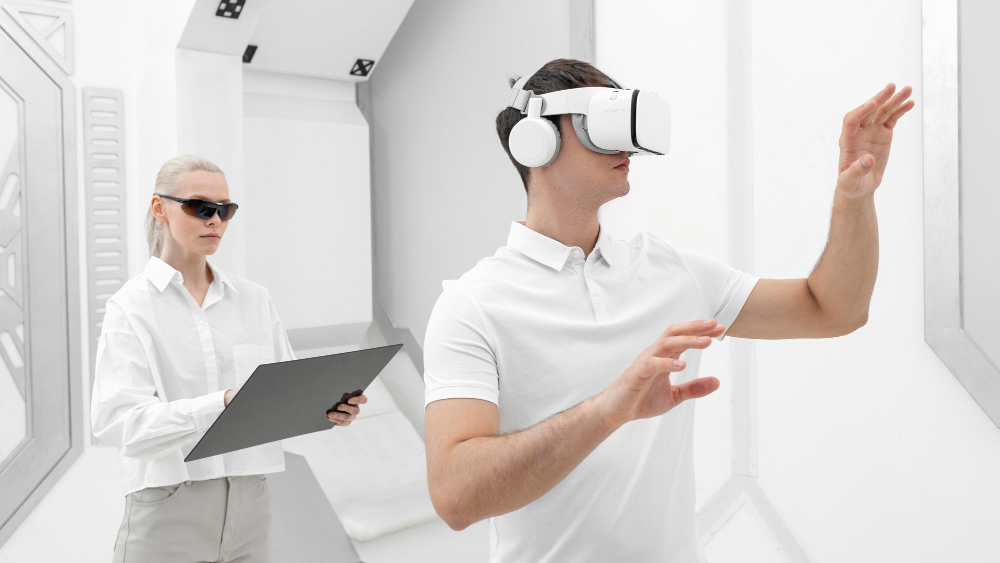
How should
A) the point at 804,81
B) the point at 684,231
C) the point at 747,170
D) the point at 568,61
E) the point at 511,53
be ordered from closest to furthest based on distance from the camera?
the point at 568,61 → the point at 804,81 → the point at 747,170 → the point at 684,231 → the point at 511,53

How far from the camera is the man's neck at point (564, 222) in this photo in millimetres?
1251

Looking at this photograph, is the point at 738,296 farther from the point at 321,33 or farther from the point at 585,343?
the point at 321,33

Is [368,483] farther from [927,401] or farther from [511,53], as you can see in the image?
[927,401]

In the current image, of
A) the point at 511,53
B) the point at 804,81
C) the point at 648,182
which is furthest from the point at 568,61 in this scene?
the point at 511,53

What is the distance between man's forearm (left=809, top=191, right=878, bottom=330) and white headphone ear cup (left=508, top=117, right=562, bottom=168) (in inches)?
19.3

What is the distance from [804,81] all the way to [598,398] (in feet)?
5.44

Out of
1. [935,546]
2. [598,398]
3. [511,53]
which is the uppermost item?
[511,53]

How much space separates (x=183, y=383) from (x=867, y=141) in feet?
5.32

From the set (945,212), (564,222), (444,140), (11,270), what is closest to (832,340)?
(945,212)

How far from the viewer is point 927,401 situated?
1899 mm

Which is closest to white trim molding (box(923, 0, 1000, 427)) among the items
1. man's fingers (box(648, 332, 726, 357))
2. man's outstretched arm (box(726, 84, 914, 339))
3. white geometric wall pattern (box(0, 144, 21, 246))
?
man's outstretched arm (box(726, 84, 914, 339))

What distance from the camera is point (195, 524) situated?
1736 millimetres

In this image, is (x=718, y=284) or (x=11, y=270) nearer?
(x=718, y=284)

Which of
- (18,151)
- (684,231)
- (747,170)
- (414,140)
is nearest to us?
(747,170)
